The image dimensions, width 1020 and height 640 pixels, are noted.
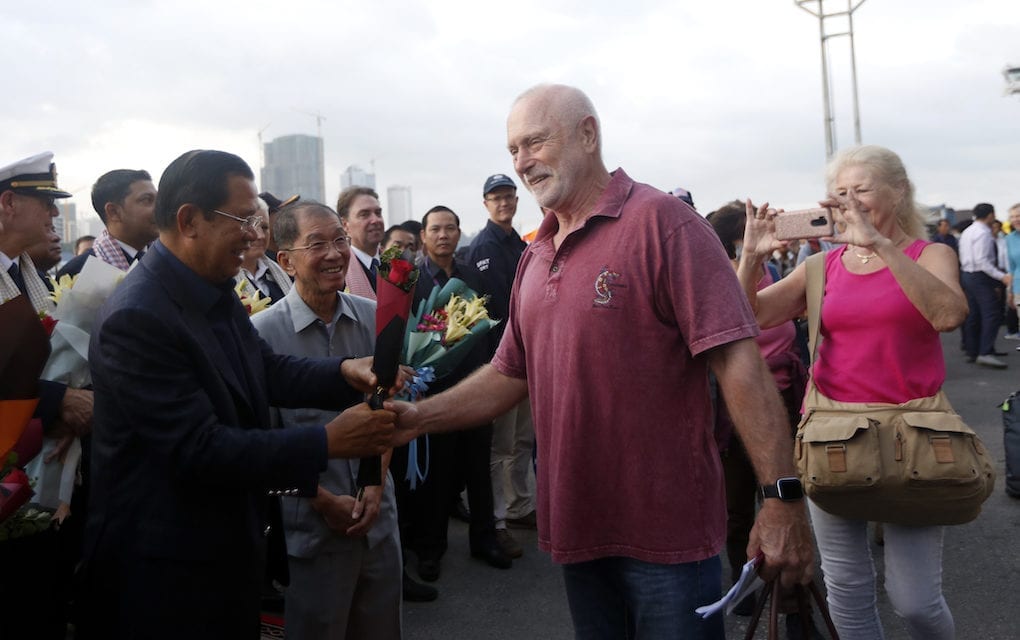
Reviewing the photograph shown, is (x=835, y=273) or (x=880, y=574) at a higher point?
(x=835, y=273)

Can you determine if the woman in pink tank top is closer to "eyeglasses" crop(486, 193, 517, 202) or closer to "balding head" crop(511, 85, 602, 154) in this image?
"balding head" crop(511, 85, 602, 154)

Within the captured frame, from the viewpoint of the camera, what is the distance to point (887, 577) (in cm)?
316

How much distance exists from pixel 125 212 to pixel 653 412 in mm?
4215

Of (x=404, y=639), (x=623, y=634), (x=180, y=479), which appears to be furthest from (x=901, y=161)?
(x=404, y=639)

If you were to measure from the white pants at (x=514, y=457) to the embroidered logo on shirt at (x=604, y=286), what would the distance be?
402 centimetres

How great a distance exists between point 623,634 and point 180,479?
1430mm

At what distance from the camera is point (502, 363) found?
2984 millimetres

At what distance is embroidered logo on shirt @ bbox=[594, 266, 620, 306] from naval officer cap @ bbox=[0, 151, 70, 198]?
2864 mm

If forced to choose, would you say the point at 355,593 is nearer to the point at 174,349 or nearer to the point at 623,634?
the point at 623,634

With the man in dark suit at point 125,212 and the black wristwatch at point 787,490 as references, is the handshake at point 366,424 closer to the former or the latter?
the black wristwatch at point 787,490

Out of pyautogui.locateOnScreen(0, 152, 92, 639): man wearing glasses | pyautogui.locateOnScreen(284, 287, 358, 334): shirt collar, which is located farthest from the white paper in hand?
pyautogui.locateOnScreen(0, 152, 92, 639): man wearing glasses

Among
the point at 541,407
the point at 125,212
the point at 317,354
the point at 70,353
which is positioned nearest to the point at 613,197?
the point at 541,407

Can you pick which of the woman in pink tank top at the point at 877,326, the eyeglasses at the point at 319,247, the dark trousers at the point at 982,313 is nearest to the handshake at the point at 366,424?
the eyeglasses at the point at 319,247

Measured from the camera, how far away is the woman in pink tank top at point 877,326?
3061mm
